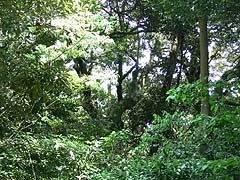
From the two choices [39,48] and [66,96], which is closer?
[39,48]

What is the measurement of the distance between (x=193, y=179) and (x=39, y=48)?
2.05 metres

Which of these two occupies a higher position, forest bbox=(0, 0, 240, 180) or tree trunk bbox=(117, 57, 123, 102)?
tree trunk bbox=(117, 57, 123, 102)

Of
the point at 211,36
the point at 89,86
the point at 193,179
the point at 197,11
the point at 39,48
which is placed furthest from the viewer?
the point at 211,36

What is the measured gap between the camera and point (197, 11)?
A: 502cm

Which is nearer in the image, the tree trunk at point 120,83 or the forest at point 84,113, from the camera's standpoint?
the forest at point 84,113

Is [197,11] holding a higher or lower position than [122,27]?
lower

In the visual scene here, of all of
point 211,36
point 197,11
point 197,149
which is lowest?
point 197,149

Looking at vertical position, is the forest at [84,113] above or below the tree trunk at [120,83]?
Result: below

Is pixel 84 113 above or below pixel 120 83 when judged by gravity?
below

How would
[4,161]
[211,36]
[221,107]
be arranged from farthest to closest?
[211,36] → [4,161] → [221,107]

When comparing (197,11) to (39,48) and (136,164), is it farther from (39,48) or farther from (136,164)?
(136,164)

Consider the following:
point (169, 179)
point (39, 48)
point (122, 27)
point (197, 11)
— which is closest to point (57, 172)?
point (39, 48)

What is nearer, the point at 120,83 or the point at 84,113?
the point at 84,113

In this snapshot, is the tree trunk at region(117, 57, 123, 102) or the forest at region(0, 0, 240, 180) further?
the tree trunk at region(117, 57, 123, 102)
